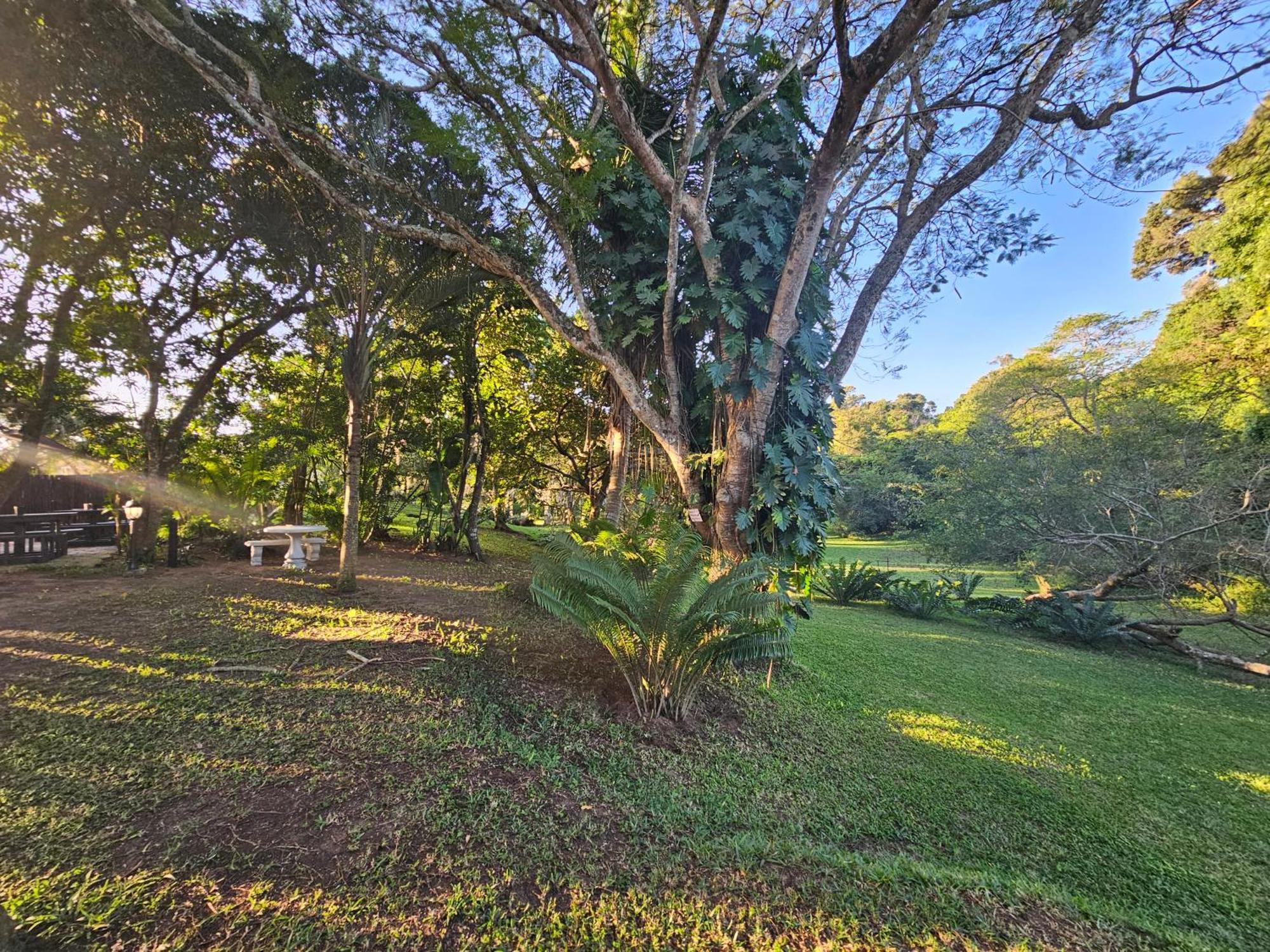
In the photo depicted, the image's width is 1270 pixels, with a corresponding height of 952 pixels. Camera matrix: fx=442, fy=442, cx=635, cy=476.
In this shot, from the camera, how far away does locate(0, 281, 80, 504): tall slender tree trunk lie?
521cm

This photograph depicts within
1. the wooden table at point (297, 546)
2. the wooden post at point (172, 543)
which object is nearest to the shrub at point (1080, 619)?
the wooden table at point (297, 546)

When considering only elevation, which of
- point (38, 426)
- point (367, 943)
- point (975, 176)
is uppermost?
point (975, 176)

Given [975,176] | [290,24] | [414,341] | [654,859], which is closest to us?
[654,859]

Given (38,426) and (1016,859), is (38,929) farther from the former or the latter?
(38,426)

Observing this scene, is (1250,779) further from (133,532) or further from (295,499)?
(295,499)

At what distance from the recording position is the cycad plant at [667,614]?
2912 mm

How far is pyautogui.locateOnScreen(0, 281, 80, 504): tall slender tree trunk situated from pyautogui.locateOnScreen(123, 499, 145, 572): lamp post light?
44.0 inches

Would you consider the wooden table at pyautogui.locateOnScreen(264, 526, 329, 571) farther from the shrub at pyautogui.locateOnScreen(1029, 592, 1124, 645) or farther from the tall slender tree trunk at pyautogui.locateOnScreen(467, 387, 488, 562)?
the shrub at pyautogui.locateOnScreen(1029, 592, 1124, 645)

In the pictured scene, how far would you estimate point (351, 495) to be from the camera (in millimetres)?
4969

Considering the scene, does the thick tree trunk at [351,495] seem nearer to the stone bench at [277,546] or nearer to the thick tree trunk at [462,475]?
the stone bench at [277,546]

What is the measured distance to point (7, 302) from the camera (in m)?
4.93

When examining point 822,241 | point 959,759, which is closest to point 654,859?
point 959,759

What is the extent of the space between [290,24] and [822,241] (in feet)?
18.7

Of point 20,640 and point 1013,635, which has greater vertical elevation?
point 20,640
